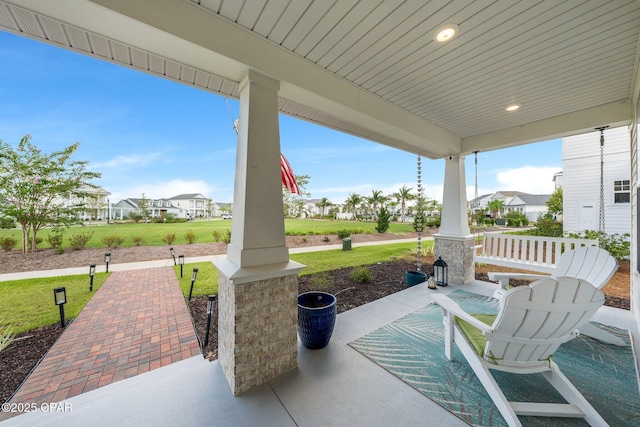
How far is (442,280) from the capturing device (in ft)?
14.4

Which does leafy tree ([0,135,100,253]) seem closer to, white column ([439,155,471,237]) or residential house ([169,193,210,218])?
residential house ([169,193,210,218])

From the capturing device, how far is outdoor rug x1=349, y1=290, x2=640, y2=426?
5.28 feet

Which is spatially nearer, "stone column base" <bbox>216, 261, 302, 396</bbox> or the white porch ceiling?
the white porch ceiling

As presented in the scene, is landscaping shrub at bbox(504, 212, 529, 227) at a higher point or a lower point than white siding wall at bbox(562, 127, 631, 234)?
lower

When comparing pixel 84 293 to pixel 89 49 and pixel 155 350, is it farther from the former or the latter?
pixel 89 49

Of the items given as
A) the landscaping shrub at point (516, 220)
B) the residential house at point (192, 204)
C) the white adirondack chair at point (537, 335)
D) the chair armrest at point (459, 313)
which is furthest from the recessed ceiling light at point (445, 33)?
the landscaping shrub at point (516, 220)

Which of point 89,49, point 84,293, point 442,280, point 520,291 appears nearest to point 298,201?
point 442,280

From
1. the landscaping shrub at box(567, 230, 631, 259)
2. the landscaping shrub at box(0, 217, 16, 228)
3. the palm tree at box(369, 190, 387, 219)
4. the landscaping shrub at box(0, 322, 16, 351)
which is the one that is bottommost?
the landscaping shrub at box(0, 322, 16, 351)

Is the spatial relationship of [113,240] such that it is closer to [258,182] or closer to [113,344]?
[113,344]

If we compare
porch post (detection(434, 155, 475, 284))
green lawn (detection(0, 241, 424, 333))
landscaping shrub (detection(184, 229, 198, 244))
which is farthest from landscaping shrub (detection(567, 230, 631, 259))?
landscaping shrub (detection(184, 229, 198, 244))

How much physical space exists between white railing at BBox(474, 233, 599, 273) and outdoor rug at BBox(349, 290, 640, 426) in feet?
5.26

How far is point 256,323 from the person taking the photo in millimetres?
1883

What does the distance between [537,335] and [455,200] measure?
368 centimetres

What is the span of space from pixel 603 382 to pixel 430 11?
3449mm
